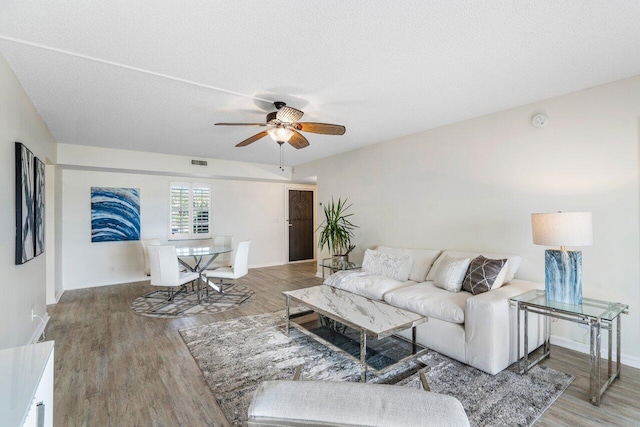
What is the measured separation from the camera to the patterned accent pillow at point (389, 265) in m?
3.84

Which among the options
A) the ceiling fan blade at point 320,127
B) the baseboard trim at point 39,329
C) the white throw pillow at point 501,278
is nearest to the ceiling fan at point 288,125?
the ceiling fan blade at point 320,127

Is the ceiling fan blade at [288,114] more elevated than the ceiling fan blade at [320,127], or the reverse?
the ceiling fan blade at [288,114]

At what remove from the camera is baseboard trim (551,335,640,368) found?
2523 millimetres

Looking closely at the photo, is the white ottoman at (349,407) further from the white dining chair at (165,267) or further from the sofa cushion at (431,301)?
the white dining chair at (165,267)

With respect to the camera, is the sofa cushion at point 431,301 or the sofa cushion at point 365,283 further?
the sofa cushion at point 365,283

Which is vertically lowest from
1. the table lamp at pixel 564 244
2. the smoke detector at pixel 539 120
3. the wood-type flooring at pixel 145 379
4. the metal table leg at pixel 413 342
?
the wood-type flooring at pixel 145 379

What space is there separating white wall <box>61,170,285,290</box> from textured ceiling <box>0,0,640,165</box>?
7.22 ft

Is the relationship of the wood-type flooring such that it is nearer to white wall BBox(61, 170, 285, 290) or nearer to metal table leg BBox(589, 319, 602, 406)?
metal table leg BBox(589, 319, 602, 406)

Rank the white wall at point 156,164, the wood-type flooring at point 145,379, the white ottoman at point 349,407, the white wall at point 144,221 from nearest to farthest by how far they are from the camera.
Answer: the white ottoman at point 349,407 < the wood-type flooring at point 145,379 < the white wall at point 156,164 < the white wall at point 144,221

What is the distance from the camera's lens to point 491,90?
9.23 ft

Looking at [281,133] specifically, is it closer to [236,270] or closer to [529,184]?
[236,270]

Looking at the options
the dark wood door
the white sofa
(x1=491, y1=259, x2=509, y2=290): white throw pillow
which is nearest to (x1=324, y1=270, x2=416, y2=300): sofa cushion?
the white sofa

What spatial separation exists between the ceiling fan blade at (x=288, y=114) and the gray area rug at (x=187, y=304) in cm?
271

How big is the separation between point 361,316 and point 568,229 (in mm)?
1779
